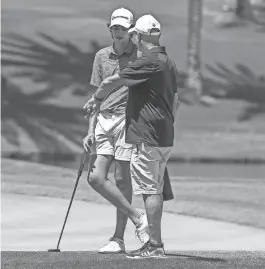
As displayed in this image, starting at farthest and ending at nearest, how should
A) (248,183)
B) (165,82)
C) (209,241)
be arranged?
(248,183) < (209,241) < (165,82)

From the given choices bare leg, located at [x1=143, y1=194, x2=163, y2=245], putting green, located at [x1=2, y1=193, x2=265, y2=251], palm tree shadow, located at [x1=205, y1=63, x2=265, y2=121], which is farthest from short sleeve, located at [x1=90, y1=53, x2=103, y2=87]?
palm tree shadow, located at [x1=205, y1=63, x2=265, y2=121]

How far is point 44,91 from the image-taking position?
17250 millimetres

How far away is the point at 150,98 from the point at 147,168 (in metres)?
0.52

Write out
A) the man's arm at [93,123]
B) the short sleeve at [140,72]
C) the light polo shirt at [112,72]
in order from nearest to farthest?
the short sleeve at [140,72]
the light polo shirt at [112,72]
the man's arm at [93,123]

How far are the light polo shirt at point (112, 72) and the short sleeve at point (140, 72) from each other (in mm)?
556

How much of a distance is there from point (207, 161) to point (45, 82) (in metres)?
2.84

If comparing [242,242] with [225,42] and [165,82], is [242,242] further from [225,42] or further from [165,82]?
[225,42]

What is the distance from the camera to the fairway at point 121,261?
8008 millimetres

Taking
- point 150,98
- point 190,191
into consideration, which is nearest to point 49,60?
point 190,191

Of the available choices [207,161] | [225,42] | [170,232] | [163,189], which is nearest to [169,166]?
[207,161]

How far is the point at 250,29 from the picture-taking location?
17.4m

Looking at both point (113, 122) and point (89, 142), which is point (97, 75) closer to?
point (113, 122)

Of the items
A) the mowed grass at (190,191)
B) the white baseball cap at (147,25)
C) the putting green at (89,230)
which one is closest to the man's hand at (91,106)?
the white baseball cap at (147,25)

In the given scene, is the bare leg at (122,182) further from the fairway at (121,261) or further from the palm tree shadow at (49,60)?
the palm tree shadow at (49,60)
